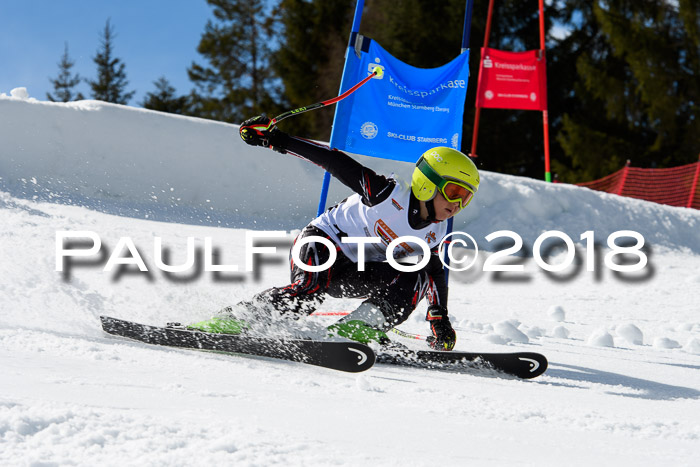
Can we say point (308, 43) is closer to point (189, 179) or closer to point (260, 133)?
point (189, 179)

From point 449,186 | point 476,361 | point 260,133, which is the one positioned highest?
point 260,133

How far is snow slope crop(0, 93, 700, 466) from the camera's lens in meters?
2.00

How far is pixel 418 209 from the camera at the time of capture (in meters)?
3.46

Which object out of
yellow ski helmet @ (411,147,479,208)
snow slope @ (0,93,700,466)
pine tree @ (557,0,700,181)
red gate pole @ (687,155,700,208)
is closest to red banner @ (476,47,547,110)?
snow slope @ (0,93,700,466)

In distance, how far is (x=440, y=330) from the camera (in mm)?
3662

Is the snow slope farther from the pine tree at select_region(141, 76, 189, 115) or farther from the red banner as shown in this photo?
the pine tree at select_region(141, 76, 189, 115)

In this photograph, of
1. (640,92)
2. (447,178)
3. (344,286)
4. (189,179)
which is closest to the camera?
(447,178)

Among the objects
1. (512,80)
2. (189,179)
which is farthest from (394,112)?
(512,80)

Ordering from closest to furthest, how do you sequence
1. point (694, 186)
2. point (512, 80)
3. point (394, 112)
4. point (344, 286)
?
point (344, 286) < point (394, 112) < point (512, 80) < point (694, 186)

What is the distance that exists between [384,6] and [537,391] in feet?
69.9

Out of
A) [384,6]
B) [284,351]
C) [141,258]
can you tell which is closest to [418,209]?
[284,351]

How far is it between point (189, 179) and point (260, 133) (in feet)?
20.5

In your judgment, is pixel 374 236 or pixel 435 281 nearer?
pixel 374 236

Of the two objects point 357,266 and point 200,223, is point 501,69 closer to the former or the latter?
point 200,223
